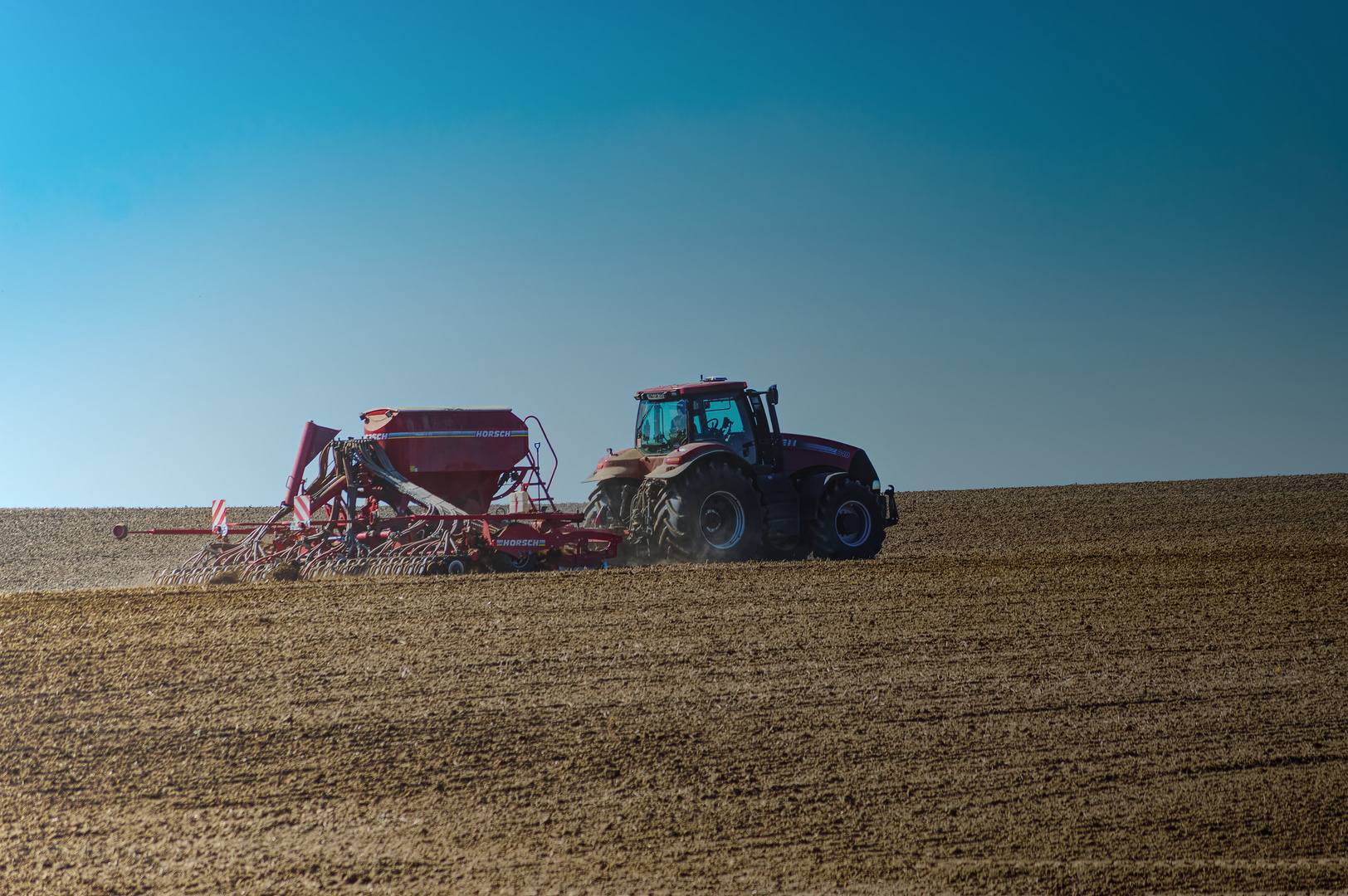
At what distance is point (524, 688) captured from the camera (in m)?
6.57

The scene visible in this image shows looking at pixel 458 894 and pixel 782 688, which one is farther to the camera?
pixel 782 688

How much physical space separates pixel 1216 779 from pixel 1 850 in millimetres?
5697

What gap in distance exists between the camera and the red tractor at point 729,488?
1148 cm

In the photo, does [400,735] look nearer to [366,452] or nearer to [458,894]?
[458,894]

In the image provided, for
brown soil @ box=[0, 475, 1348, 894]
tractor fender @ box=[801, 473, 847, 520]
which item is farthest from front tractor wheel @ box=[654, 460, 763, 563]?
brown soil @ box=[0, 475, 1348, 894]

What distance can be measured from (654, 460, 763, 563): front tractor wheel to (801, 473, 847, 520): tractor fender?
842mm

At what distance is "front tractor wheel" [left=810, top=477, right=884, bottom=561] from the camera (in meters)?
12.5

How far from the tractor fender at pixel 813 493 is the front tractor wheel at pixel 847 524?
0.20ft

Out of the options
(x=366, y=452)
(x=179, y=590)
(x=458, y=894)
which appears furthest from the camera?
(x=366, y=452)

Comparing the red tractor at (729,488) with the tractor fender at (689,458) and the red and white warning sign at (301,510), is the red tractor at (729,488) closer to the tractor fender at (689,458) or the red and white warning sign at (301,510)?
the tractor fender at (689,458)

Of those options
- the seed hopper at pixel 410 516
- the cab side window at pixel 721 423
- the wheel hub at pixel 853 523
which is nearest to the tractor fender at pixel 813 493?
the wheel hub at pixel 853 523

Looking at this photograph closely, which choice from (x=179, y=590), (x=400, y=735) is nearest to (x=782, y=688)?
(x=400, y=735)

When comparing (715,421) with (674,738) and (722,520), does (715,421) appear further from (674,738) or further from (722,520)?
(674,738)

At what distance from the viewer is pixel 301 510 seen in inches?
481
